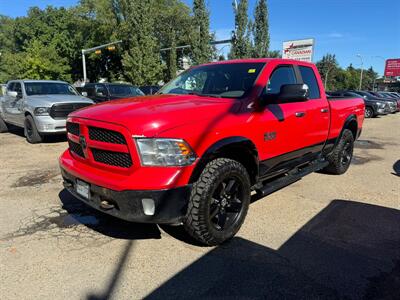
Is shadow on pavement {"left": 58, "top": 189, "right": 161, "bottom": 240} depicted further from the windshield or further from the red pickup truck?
the windshield

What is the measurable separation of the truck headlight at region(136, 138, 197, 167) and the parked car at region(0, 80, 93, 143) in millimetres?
6461

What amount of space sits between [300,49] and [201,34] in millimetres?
14350

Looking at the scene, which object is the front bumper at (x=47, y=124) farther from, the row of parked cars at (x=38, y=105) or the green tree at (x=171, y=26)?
the green tree at (x=171, y=26)

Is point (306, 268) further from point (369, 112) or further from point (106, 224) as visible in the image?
point (369, 112)

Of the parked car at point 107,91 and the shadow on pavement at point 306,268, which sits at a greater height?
the parked car at point 107,91

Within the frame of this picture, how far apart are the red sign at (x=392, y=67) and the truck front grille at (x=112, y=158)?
3118 inches

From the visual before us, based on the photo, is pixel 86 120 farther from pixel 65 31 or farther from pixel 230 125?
pixel 65 31

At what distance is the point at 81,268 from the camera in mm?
3047

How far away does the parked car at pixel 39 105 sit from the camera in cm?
852

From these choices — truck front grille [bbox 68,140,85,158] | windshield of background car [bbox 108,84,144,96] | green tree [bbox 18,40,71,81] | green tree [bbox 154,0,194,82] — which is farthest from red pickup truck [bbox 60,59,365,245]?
green tree [bbox 18,40,71,81]

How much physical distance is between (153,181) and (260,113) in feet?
5.16

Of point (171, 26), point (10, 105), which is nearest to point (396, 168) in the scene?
point (10, 105)

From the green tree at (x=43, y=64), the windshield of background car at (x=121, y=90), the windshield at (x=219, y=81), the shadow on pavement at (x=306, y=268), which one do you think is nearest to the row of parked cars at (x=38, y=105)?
the windshield of background car at (x=121, y=90)

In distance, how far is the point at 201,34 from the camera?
109ft
